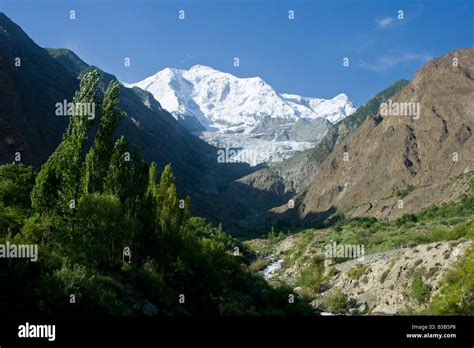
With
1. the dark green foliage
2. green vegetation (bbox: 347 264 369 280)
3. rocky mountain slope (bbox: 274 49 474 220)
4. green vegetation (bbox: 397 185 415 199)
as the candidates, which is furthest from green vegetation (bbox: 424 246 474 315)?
green vegetation (bbox: 397 185 415 199)

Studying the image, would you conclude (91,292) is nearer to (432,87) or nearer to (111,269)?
(111,269)

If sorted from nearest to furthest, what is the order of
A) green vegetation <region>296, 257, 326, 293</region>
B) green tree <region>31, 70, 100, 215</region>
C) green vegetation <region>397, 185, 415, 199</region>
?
1. green tree <region>31, 70, 100, 215</region>
2. green vegetation <region>296, 257, 326, 293</region>
3. green vegetation <region>397, 185, 415, 199</region>

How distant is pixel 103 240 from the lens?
28000mm

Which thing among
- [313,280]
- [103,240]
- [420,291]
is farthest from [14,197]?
[313,280]

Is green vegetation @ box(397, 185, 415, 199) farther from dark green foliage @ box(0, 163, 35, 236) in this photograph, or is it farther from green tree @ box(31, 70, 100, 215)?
green tree @ box(31, 70, 100, 215)

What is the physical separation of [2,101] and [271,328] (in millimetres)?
105371

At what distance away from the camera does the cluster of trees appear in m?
19.8

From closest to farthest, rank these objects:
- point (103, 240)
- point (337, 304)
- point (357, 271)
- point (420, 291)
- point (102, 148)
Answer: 1. point (103, 240)
2. point (102, 148)
3. point (420, 291)
4. point (337, 304)
5. point (357, 271)

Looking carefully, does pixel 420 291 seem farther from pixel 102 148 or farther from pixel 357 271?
pixel 102 148

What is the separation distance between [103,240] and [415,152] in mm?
146225

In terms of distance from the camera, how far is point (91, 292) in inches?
784

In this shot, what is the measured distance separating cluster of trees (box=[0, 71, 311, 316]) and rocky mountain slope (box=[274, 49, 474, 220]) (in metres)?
98.0

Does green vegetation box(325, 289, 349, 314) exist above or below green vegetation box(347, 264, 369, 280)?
below

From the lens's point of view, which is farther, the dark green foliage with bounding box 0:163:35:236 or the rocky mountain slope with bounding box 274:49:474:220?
the rocky mountain slope with bounding box 274:49:474:220
